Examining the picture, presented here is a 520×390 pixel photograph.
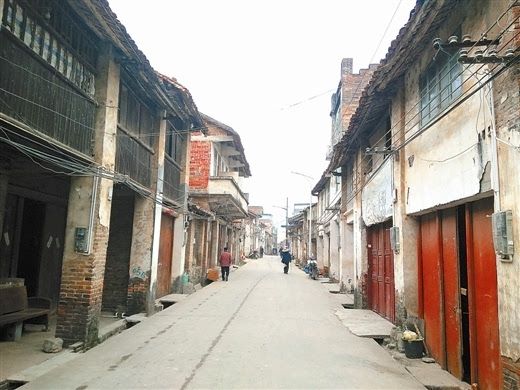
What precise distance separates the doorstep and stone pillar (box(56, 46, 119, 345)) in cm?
535

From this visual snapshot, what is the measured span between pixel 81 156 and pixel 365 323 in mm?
7290

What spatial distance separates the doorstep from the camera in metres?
9.10

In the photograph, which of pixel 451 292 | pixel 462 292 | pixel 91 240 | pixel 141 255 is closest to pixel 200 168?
pixel 141 255

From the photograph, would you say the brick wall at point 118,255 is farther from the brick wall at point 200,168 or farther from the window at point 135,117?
the brick wall at point 200,168

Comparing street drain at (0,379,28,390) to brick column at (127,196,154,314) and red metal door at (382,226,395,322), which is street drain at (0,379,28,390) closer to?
brick column at (127,196,154,314)

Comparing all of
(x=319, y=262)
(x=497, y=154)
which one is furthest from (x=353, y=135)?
(x=319, y=262)

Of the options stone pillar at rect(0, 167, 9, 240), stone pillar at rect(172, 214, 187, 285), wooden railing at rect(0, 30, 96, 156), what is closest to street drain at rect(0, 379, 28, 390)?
wooden railing at rect(0, 30, 96, 156)

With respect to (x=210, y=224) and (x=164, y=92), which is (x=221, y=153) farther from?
(x=164, y=92)

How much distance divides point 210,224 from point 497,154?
18646 mm

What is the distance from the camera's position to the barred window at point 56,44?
19.9ft

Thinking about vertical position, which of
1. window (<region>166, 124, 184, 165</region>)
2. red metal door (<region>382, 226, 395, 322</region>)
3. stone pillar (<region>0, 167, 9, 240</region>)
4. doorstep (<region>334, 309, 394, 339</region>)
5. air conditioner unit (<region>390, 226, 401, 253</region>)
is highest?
window (<region>166, 124, 184, 165</region>)

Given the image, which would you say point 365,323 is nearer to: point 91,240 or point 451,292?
point 451,292

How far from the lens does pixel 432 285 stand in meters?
7.80

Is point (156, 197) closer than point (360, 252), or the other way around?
point (156, 197)
